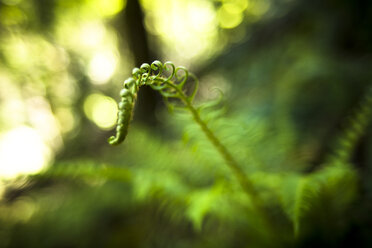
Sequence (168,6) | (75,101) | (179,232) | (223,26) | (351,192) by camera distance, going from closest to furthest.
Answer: (351,192)
(179,232)
(223,26)
(75,101)
(168,6)

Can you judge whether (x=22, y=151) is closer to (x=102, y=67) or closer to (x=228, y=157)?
(x=102, y=67)

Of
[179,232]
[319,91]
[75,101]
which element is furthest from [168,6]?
[179,232]

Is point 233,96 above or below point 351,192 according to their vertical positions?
above

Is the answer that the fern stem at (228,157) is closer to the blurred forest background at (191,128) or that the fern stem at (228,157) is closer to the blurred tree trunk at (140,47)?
the blurred forest background at (191,128)

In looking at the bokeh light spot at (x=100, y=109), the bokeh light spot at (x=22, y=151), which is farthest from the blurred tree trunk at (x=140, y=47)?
the bokeh light spot at (x=22, y=151)

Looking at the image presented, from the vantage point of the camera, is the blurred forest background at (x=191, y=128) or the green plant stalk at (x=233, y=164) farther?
the blurred forest background at (x=191, y=128)

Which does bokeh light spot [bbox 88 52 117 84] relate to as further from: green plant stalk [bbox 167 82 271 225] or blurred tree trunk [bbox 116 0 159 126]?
green plant stalk [bbox 167 82 271 225]

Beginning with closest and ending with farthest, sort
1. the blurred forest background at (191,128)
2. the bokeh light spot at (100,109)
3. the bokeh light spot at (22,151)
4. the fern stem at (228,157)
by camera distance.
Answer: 1. the fern stem at (228,157)
2. the blurred forest background at (191,128)
3. the bokeh light spot at (22,151)
4. the bokeh light spot at (100,109)

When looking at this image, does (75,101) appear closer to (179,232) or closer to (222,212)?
(179,232)
